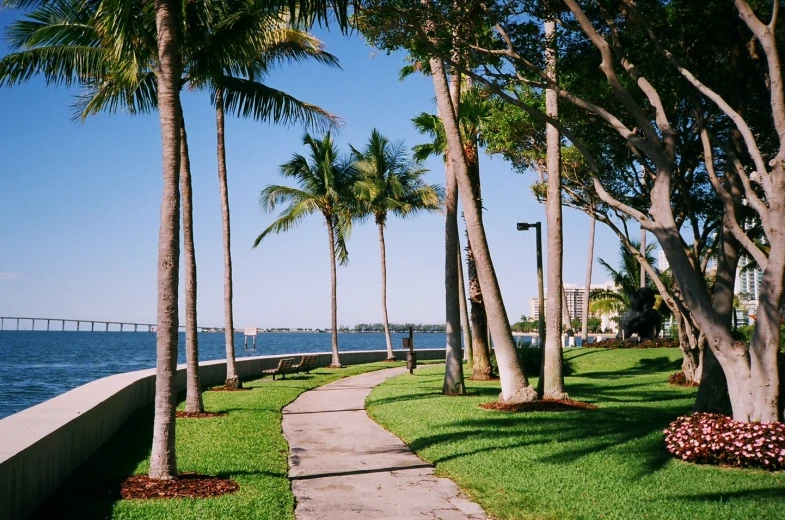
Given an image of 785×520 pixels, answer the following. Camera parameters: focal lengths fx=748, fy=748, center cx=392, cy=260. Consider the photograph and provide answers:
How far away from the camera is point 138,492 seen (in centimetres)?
770

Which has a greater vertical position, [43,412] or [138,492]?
[43,412]

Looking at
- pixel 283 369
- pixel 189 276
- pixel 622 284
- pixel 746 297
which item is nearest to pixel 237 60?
pixel 189 276

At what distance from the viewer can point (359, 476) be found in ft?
29.0

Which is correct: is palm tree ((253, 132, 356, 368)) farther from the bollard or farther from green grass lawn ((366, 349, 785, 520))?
green grass lawn ((366, 349, 785, 520))

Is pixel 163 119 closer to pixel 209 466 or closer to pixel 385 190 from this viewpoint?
pixel 209 466

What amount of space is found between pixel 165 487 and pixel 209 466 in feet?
4.31

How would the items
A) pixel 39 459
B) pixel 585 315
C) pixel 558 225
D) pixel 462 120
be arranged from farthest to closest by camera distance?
pixel 585 315 → pixel 462 120 → pixel 558 225 → pixel 39 459

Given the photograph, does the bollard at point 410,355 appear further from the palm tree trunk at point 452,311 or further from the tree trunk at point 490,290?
the tree trunk at point 490,290

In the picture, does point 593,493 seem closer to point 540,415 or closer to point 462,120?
A: point 540,415

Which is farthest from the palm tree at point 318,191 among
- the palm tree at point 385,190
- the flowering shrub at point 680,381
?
the flowering shrub at point 680,381

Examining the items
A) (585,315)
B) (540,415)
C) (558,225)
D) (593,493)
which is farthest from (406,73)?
(585,315)

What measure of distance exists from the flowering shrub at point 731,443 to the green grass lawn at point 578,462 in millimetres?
200

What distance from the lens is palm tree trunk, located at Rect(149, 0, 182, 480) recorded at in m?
8.12

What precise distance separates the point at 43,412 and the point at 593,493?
21.7 ft
